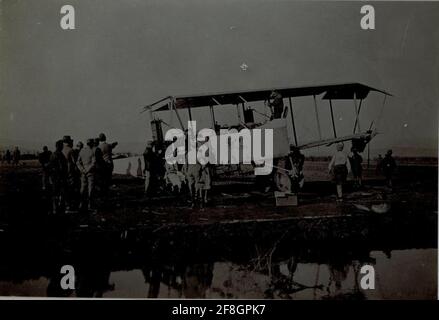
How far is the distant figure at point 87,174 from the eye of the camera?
267 centimetres

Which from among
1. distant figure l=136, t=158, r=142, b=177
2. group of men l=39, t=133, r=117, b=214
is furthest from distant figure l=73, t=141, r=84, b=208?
distant figure l=136, t=158, r=142, b=177

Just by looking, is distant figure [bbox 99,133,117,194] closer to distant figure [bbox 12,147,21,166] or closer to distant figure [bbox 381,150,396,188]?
distant figure [bbox 12,147,21,166]

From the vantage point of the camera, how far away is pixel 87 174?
269 centimetres

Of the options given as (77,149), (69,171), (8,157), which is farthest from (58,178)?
(8,157)

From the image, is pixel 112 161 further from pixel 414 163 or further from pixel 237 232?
pixel 414 163

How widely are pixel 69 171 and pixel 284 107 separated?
1.34 m

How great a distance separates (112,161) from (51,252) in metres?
0.63

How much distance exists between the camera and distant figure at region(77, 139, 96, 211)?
105 inches

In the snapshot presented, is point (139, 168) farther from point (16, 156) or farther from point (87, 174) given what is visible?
point (16, 156)

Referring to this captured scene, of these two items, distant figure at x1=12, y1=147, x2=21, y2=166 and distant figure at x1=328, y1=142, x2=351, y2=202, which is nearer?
distant figure at x1=12, y1=147, x2=21, y2=166

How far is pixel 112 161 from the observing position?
8.84ft

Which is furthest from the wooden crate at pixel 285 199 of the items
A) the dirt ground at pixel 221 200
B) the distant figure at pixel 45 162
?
the distant figure at pixel 45 162

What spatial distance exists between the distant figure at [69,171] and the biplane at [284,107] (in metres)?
0.50

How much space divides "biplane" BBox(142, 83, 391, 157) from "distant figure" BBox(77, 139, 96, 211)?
385 mm
